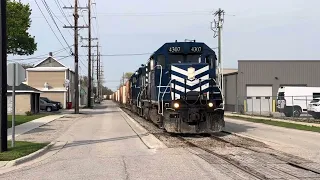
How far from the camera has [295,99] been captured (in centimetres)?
3847

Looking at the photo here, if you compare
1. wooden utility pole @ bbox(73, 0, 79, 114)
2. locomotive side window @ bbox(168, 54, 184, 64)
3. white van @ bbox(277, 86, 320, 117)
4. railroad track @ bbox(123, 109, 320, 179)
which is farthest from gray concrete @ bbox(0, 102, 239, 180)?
wooden utility pole @ bbox(73, 0, 79, 114)

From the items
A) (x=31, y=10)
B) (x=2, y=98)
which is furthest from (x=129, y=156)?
(x=31, y=10)

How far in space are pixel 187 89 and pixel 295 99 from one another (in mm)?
23615

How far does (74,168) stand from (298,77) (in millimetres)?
50581

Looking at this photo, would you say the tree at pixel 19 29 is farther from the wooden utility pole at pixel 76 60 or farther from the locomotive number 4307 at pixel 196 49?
the locomotive number 4307 at pixel 196 49

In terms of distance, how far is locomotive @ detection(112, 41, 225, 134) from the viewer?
56.2ft

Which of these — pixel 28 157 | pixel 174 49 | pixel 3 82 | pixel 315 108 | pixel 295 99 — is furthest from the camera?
pixel 295 99

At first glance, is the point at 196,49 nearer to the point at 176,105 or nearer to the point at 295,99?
the point at 176,105

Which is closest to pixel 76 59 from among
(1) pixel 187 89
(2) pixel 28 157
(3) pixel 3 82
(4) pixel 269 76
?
(4) pixel 269 76

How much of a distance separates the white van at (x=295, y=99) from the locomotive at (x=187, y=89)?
70.6 ft

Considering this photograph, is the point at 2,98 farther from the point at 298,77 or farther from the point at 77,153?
the point at 298,77

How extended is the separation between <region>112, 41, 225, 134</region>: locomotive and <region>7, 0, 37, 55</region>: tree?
2089cm

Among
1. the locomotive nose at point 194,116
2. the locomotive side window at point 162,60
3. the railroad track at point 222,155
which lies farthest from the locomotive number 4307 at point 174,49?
the railroad track at point 222,155

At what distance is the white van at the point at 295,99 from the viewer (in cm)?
3834
